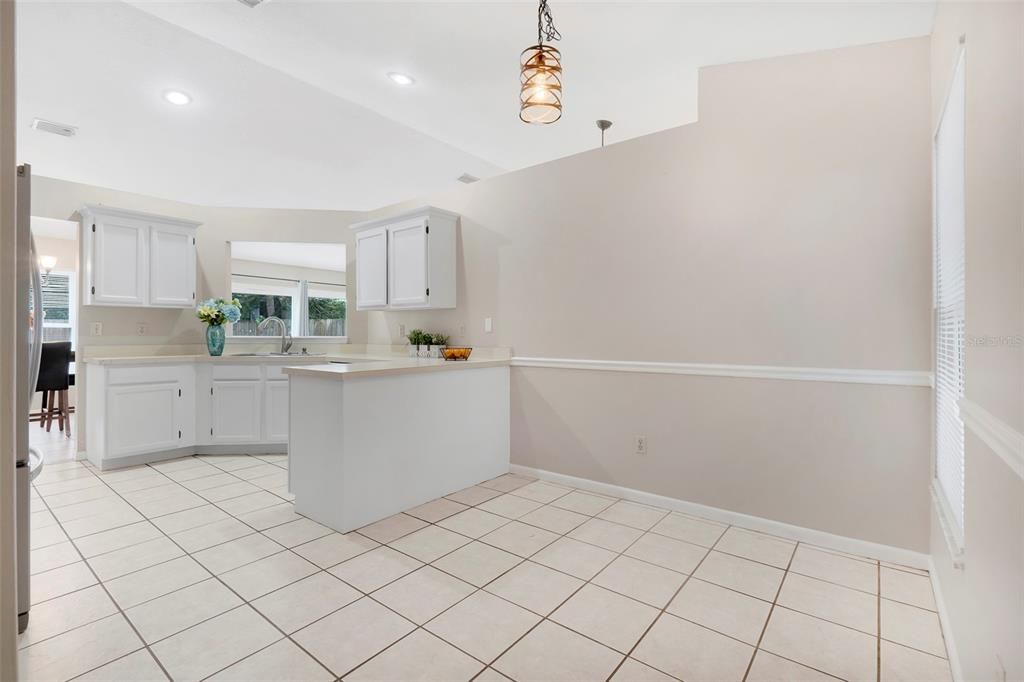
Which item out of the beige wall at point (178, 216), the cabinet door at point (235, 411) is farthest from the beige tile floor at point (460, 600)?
the beige wall at point (178, 216)

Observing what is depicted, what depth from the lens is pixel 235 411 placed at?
4.39 metres

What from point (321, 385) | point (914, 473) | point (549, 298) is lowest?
point (914, 473)

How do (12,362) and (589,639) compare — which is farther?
(589,639)

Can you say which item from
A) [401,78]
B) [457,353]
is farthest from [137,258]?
[457,353]

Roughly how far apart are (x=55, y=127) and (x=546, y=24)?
4115 millimetres

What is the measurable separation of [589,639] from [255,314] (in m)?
4.84

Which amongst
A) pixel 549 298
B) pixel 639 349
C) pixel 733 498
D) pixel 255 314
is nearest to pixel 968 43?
pixel 639 349

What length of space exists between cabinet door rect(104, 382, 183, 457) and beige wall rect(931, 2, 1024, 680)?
502cm

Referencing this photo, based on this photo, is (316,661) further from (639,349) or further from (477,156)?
(477,156)

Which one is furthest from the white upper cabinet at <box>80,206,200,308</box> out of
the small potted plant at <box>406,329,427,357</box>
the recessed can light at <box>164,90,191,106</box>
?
the small potted plant at <box>406,329,427,357</box>

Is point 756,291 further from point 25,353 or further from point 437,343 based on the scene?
point 25,353

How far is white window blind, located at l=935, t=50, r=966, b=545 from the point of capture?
161 cm

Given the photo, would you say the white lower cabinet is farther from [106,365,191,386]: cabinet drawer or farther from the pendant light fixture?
the pendant light fixture

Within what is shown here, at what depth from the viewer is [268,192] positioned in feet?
19.2
